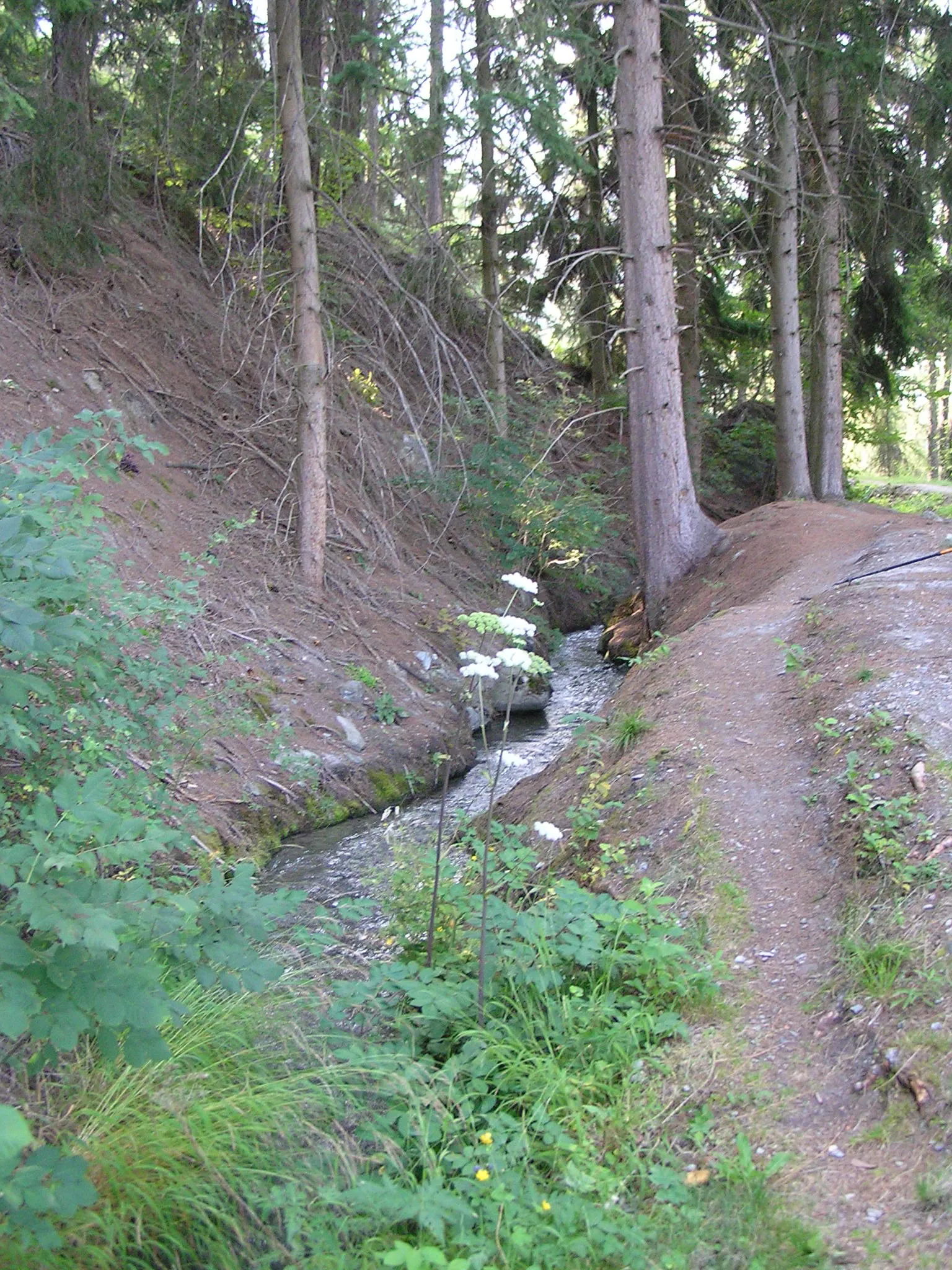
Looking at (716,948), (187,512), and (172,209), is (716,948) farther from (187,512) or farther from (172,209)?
(172,209)

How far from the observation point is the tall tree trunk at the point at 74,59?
942 centimetres

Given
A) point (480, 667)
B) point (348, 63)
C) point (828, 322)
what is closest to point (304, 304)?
point (348, 63)

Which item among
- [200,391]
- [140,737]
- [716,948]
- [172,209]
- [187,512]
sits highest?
[172,209]

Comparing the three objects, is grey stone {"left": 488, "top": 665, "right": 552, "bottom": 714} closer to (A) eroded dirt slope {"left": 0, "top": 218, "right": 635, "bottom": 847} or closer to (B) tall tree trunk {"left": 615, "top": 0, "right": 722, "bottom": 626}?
(A) eroded dirt slope {"left": 0, "top": 218, "right": 635, "bottom": 847}

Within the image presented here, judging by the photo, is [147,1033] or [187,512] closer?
[147,1033]

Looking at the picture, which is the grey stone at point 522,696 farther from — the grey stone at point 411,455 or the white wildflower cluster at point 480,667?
the white wildflower cluster at point 480,667

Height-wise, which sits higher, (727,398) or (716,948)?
(727,398)

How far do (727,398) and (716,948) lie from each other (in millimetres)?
19251

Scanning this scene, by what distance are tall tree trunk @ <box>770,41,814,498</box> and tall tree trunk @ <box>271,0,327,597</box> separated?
6.87 metres

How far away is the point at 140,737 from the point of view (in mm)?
4844

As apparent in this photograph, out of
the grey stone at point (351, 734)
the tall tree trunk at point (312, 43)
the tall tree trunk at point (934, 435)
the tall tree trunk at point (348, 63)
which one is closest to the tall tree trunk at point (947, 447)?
the tall tree trunk at point (934, 435)

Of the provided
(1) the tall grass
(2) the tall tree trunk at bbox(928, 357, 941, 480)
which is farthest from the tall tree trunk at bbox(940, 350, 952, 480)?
(1) the tall grass

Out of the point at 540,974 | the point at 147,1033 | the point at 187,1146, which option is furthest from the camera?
the point at 540,974

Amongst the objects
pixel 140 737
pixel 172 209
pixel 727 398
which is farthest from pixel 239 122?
pixel 727 398
